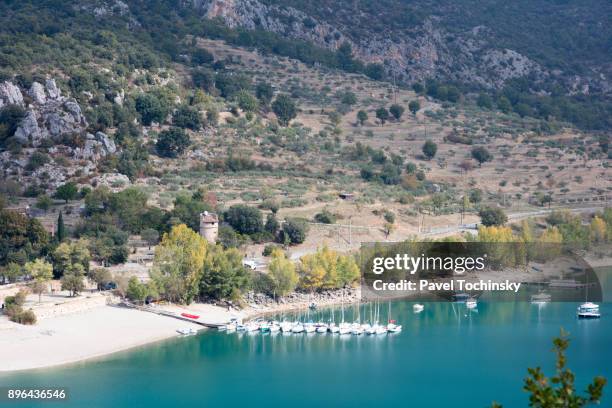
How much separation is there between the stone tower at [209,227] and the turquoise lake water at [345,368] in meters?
10.4

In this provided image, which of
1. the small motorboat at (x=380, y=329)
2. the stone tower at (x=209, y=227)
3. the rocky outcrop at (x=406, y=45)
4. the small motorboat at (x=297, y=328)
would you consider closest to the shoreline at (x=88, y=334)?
the small motorboat at (x=297, y=328)

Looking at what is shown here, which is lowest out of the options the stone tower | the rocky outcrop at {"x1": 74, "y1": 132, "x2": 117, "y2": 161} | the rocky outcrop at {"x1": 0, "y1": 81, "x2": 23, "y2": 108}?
the stone tower

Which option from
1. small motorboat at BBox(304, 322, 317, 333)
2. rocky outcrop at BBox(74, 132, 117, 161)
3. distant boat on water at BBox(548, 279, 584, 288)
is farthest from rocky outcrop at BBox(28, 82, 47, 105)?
distant boat on water at BBox(548, 279, 584, 288)

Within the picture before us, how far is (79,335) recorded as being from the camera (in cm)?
5594

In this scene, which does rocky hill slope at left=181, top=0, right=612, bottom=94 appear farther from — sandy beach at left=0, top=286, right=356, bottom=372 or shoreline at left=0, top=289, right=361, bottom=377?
shoreline at left=0, top=289, right=361, bottom=377

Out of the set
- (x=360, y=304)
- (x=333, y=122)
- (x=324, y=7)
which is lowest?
(x=360, y=304)

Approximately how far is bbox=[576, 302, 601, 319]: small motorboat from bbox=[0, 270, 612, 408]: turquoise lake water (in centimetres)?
50

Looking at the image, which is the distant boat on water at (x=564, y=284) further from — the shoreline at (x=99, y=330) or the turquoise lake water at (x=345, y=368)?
the shoreline at (x=99, y=330)

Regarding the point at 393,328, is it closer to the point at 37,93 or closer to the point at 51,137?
the point at 51,137

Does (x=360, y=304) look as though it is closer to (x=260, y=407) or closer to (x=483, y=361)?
(x=483, y=361)

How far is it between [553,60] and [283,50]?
126 ft

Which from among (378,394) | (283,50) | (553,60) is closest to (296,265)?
(378,394)

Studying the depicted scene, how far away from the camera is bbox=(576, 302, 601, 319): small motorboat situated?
2516 inches

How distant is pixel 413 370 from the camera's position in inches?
2035
